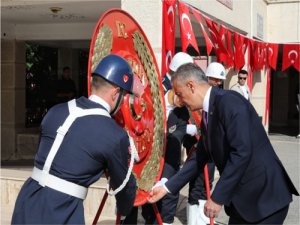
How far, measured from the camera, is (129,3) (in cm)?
594

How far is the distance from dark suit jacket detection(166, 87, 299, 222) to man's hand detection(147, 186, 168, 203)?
2.19 feet

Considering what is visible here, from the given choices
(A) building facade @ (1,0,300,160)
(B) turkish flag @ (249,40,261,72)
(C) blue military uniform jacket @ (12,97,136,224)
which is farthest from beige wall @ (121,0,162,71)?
(B) turkish flag @ (249,40,261,72)

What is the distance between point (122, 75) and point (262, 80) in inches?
510

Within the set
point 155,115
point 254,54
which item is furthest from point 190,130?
point 254,54

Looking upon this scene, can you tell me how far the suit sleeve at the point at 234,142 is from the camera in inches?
105

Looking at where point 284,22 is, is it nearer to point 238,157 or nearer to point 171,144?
point 171,144

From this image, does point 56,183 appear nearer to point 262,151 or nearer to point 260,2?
point 262,151

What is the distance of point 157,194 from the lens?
3.43m

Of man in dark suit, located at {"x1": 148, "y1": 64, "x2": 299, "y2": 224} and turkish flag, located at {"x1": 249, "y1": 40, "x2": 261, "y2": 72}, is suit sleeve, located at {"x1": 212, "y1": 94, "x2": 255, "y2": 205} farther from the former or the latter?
turkish flag, located at {"x1": 249, "y1": 40, "x2": 261, "y2": 72}

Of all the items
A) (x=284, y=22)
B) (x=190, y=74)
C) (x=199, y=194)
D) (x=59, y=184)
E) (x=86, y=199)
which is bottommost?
(x=86, y=199)

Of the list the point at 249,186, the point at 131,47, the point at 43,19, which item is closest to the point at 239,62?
the point at 43,19

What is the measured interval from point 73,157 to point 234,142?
3.18 feet

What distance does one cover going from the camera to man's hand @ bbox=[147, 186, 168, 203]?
341 cm

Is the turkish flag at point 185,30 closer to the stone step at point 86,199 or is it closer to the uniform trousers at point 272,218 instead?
the stone step at point 86,199
